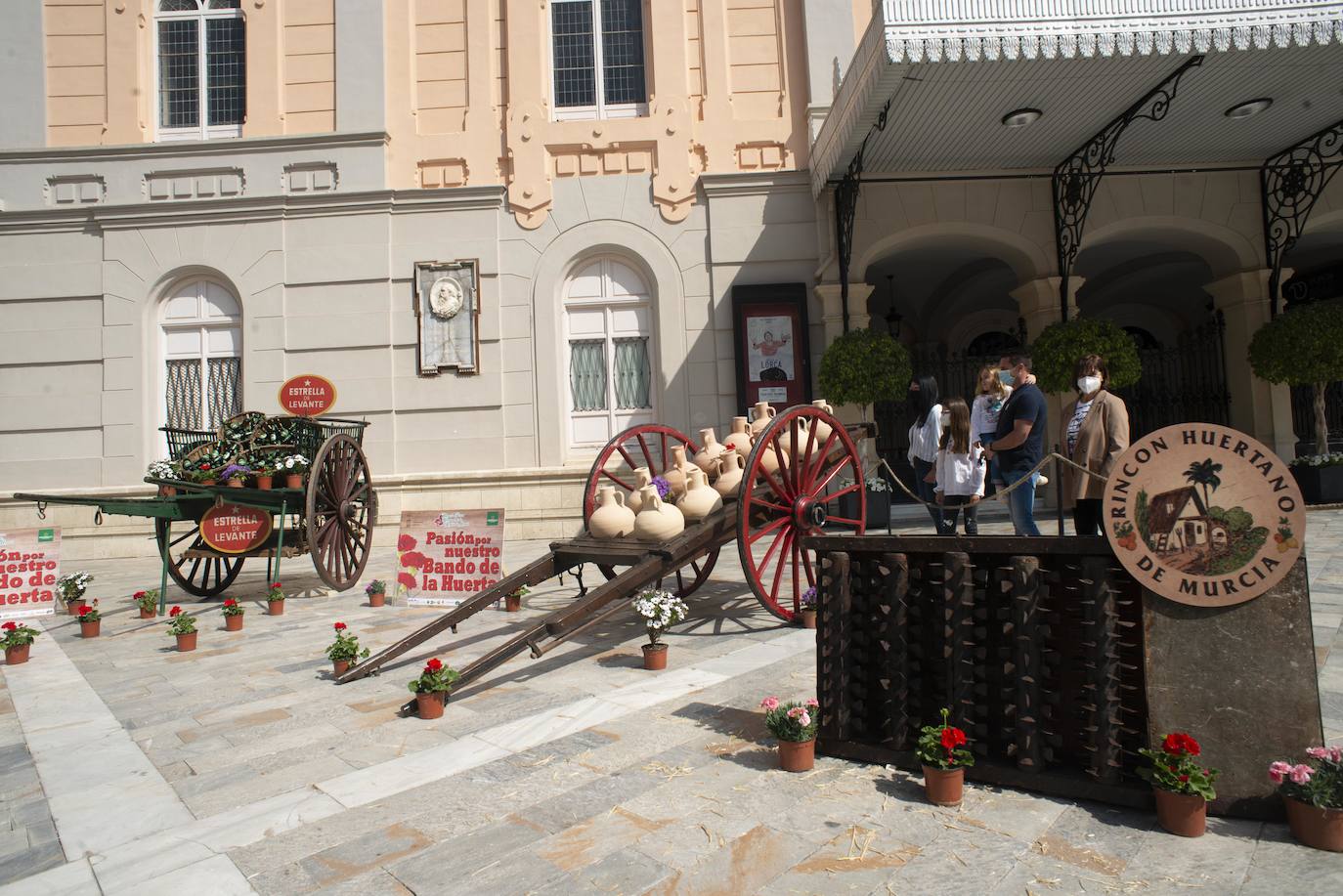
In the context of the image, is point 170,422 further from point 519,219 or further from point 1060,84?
point 1060,84

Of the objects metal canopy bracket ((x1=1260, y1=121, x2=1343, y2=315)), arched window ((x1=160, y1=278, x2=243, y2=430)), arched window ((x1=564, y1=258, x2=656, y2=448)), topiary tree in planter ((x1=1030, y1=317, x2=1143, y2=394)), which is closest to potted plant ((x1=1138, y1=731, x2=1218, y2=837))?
topiary tree in planter ((x1=1030, y1=317, x2=1143, y2=394))

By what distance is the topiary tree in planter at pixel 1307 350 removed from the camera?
10.1 m

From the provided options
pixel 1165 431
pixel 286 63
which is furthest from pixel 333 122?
pixel 1165 431

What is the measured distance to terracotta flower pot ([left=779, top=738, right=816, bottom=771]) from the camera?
3076 millimetres

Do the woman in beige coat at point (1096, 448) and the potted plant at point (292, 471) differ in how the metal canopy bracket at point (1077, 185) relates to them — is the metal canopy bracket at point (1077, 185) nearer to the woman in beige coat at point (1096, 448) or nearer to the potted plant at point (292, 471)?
the woman in beige coat at point (1096, 448)

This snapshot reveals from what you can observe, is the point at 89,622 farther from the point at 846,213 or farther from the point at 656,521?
the point at 846,213

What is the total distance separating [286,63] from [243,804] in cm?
1192

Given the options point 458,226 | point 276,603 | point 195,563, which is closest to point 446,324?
point 458,226

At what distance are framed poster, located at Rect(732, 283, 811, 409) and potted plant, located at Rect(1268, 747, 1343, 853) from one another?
9014mm

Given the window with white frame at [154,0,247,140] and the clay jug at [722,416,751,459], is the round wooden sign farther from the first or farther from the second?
the window with white frame at [154,0,247,140]

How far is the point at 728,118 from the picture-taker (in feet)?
38.2

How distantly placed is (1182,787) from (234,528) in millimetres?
6981

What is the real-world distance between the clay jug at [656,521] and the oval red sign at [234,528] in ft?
13.0

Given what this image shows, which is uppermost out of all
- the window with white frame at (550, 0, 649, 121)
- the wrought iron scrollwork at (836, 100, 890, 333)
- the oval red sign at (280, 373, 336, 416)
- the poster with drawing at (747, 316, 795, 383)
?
the window with white frame at (550, 0, 649, 121)
